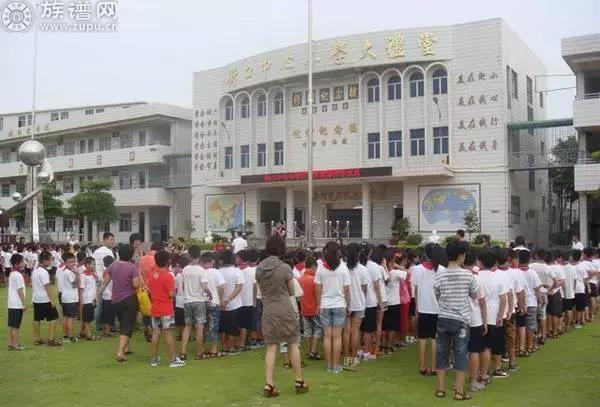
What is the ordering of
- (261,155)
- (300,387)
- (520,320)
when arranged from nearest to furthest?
1. (300,387)
2. (520,320)
3. (261,155)

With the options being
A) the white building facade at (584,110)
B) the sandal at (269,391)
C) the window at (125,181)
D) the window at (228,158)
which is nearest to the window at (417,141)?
the white building facade at (584,110)

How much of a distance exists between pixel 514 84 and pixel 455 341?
22.0m

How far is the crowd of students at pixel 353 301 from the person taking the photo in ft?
19.7

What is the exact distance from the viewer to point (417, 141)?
25734 millimetres

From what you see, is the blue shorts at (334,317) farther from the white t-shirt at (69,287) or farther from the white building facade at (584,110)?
the white building facade at (584,110)

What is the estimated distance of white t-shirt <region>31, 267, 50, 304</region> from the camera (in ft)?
28.2

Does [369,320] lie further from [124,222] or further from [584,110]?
[124,222]

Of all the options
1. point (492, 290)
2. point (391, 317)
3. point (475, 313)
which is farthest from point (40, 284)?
point (492, 290)

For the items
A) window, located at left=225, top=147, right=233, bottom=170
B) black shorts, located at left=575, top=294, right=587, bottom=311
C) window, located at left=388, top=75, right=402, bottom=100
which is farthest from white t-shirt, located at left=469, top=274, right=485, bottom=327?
window, located at left=225, top=147, right=233, bottom=170

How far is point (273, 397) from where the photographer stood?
5848 mm

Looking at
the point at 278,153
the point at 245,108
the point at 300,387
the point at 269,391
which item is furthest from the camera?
the point at 245,108

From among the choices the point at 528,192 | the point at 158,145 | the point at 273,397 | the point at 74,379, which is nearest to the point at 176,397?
the point at 273,397

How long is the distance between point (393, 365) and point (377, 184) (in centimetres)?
2072

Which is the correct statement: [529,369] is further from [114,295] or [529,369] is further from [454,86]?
[454,86]
